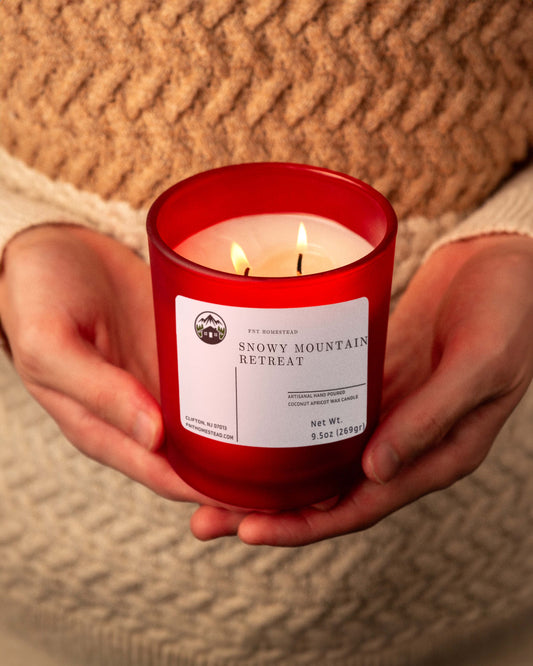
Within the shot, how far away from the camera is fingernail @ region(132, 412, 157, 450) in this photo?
1.44 feet

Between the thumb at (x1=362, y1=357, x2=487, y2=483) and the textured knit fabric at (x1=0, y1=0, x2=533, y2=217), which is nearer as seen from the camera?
the thumb at (x1=362, y1=357, x2=487, y2=483)

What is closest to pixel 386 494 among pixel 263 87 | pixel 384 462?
pixel 384 462

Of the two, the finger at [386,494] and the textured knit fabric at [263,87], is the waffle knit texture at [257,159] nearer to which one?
the textured knit fabric at [263,87]

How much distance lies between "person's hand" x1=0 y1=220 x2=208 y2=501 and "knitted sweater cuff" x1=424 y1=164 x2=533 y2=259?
0.23 m

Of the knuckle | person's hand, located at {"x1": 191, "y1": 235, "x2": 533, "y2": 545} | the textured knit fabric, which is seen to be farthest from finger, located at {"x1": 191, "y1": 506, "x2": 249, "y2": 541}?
the textured knit fabric

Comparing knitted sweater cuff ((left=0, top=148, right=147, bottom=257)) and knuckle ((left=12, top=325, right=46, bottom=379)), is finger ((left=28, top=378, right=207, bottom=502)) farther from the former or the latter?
knitted sweater cuff ((left=0, top=148, right=147, bottom=257))

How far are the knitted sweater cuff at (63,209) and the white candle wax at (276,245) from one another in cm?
17

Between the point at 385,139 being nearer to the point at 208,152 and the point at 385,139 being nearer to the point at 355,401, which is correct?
the point at 208,152

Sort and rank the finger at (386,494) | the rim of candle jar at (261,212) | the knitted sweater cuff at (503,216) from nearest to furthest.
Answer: the rim of candle jar at (261,212) < the finger at (386,494) < the knitted sweater cuff at (503,216)

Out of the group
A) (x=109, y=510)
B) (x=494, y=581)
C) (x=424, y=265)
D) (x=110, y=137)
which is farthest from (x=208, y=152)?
(x=494, y=581)

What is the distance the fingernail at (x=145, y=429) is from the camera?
1.44 ft

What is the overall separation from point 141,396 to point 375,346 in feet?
0.44

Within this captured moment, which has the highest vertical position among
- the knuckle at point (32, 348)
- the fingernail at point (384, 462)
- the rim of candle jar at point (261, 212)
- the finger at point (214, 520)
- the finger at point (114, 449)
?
the rim of candle jar at point (261, 212)

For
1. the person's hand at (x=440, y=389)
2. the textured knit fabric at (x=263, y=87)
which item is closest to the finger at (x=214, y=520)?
the person's hand at (x=440, y=389)
